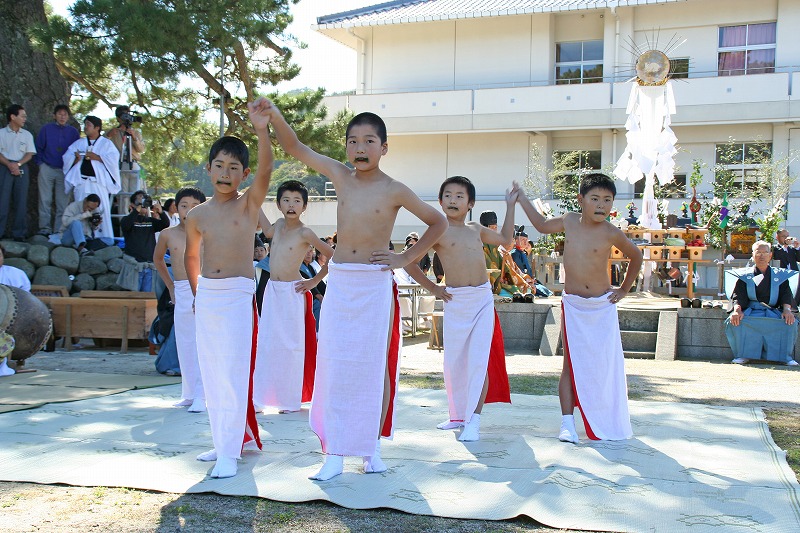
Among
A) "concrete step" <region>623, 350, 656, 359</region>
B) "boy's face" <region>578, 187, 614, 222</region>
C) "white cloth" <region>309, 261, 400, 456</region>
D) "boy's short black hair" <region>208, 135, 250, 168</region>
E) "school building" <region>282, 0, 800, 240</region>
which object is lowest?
"concrete step" <region>623, 350, 656, 359</region>

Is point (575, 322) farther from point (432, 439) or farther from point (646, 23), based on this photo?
point (646, 23)

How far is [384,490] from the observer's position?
14.4 feet

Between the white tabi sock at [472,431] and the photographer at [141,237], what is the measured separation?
27.5ft

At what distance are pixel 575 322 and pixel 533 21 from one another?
23.6 metres

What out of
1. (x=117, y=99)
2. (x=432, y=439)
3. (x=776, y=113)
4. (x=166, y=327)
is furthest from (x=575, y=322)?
(x=776, y=113)

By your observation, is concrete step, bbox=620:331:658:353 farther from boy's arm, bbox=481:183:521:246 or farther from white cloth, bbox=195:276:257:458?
white cloth, bbox=195:276:257:458

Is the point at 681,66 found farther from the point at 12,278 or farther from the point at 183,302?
the point at 183,302

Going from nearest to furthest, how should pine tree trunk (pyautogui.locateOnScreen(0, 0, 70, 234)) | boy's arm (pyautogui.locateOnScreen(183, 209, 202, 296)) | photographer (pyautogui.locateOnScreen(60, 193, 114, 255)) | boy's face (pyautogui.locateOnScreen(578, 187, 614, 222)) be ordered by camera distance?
1. boy's arm (pyautogui.locateOnScreen(183, 209, 202, 296))
2. boy's face (pyautogui.locateOnScreen(578, 187, 614, 222))
3. photographer (pyautogui.locateOnScreen(60, 193, 114, 255))
4. pine tree trunk (pyautogui.locateOnScreen(0, 0, 70, 234))

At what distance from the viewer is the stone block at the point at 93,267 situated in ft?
43.5

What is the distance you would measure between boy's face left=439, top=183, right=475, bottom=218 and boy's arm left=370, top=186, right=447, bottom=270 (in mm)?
1237

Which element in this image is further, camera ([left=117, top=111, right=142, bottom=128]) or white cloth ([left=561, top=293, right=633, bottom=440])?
camera ([left=117, top=111, right=142, bottom=128])

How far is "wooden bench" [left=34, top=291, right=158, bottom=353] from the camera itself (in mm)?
11516

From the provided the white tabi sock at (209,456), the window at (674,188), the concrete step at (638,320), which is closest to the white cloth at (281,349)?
the white tabi sock at (209,456)

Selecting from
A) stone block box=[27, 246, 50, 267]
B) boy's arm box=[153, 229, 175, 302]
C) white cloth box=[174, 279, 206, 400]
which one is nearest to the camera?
stone block box=[27, 246, 50, 267]
